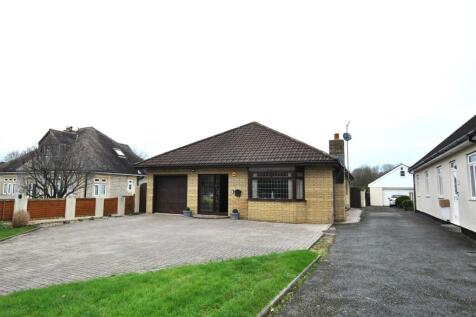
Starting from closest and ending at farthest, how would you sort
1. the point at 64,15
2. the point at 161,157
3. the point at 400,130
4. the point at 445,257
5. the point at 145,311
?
the point at 145,311 → the point at 445,257 → the point at 64,15 → the point at 161,157 → the point at 400,130

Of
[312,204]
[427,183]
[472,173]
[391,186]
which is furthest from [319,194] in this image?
[391,186]

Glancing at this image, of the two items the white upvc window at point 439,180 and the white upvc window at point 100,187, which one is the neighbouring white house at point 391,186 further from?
the white upvc window at point 100,187

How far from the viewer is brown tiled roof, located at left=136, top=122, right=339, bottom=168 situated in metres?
14.7

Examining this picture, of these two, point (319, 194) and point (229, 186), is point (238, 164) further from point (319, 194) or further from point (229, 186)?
point (319, 194)

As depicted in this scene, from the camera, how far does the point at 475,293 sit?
4.79m

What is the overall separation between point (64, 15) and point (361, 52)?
9.71 metres

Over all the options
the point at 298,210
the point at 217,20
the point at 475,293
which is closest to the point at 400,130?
the point at 298,210

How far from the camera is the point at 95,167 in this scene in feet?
83.1

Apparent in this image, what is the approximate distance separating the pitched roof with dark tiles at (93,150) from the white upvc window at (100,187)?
2.85 feet

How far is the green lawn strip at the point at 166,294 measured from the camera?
12.9 feet

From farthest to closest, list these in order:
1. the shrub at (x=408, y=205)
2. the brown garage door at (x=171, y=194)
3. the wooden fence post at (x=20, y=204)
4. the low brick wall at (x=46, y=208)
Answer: the shrub at (x=408, y=205), the brown garage door at (x=171, y=194), the low brick wall at (x=46, y=208), the wooden fence post at (x=20, y=204)

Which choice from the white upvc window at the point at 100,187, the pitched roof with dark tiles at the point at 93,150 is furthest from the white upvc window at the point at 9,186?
the white upvc window at the point at 100,187

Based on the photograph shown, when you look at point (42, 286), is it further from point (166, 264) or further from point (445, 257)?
point (445, 257)

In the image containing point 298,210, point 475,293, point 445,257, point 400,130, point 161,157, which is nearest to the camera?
point 475,293
